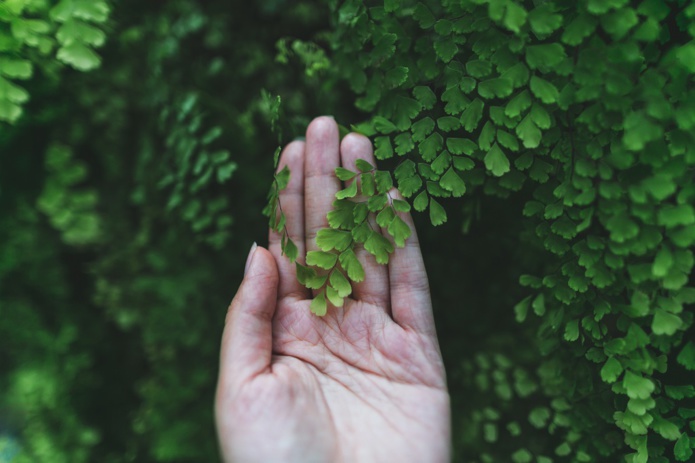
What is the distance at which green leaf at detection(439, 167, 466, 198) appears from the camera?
1.33 metres

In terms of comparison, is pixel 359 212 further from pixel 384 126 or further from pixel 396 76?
pixel 396 76

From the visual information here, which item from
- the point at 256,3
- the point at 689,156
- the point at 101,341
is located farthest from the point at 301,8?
the point at 101,341

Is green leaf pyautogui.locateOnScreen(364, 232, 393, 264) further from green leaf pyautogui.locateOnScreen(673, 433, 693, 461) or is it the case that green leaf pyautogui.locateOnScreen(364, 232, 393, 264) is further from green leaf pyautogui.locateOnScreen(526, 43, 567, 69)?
green leaf pyautogui.locateOnScreen(673, 433, 693, 461)

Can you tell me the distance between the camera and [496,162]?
1324 millimetres

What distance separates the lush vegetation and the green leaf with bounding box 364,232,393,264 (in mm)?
13

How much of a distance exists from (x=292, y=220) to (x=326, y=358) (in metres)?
0.49

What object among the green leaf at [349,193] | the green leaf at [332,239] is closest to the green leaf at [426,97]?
the green leaf at [349,193]

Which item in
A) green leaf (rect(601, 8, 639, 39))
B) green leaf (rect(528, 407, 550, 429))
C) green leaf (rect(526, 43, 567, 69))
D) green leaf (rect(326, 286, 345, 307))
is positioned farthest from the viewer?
green leaf (rect(528, 407, 550, 429))

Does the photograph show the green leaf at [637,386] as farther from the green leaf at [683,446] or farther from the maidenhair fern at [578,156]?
the green leaf at [683,446]

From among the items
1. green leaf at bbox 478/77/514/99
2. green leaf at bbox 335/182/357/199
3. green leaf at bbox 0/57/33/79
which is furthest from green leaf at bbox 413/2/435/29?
green leaf at bbox 0/57/33/79

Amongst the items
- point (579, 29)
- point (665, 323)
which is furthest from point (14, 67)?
point (665, 323)

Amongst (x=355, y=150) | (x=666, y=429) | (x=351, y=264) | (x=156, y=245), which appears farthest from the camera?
(x=156, y=245)

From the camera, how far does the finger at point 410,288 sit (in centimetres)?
150

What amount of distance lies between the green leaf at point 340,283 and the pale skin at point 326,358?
0.40ft
